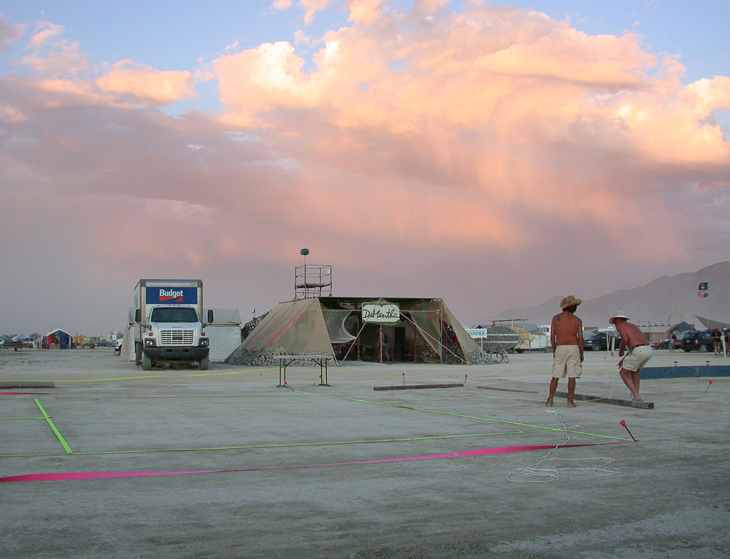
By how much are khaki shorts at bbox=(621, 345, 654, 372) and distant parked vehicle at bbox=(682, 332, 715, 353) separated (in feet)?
130

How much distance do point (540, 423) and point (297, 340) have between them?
75.5ft

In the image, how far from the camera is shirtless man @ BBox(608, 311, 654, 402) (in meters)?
11.4

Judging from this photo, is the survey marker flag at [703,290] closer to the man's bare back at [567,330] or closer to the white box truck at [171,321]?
the white box truck at [171,321]

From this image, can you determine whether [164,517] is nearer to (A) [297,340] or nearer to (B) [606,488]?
(B) [606,488]

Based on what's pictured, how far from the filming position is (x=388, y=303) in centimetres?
3419

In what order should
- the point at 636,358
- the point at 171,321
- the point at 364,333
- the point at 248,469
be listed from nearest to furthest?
the point at 248,469, the point at 636,358, the point at 171,321, the point at 364,333

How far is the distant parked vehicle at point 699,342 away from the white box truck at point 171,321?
34.5m

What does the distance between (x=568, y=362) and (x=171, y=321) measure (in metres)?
19.8

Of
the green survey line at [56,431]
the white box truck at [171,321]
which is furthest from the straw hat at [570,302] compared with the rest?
the white box truck at [171,321]

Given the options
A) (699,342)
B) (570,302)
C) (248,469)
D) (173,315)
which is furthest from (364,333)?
(248,469)

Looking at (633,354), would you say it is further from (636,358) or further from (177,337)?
(177,337)

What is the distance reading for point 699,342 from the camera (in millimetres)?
46688

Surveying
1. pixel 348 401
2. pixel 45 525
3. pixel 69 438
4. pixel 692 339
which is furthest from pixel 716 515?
pixel 692 339

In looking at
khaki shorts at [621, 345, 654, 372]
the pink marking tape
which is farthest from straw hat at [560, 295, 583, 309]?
the pink marking tape
